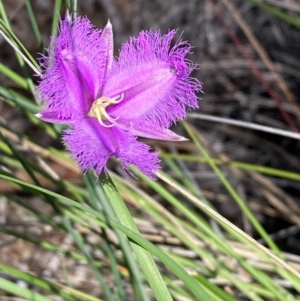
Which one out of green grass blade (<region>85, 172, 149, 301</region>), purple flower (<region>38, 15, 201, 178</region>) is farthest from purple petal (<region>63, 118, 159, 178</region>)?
green grass blade (<region>85, 172, 149, 301</region>)

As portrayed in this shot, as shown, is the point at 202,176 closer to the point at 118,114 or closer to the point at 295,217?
the point at 295,217

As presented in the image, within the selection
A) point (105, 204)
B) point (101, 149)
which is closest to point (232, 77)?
point (105, 204)

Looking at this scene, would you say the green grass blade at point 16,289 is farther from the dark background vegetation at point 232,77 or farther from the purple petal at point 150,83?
the dark background vegetation at point 232,77

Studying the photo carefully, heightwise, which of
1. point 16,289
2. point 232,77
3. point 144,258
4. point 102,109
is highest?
point 232,77

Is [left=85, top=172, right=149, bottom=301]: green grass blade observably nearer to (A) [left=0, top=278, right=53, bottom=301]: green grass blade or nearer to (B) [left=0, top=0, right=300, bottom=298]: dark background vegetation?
(A) [left=0, top=278, right=53, bottom=301]: green grass blade

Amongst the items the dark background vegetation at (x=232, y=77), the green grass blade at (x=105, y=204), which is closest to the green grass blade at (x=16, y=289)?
the green grass blade at (x=105, y=204)

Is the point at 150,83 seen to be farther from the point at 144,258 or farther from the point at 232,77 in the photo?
the point at 232,77
